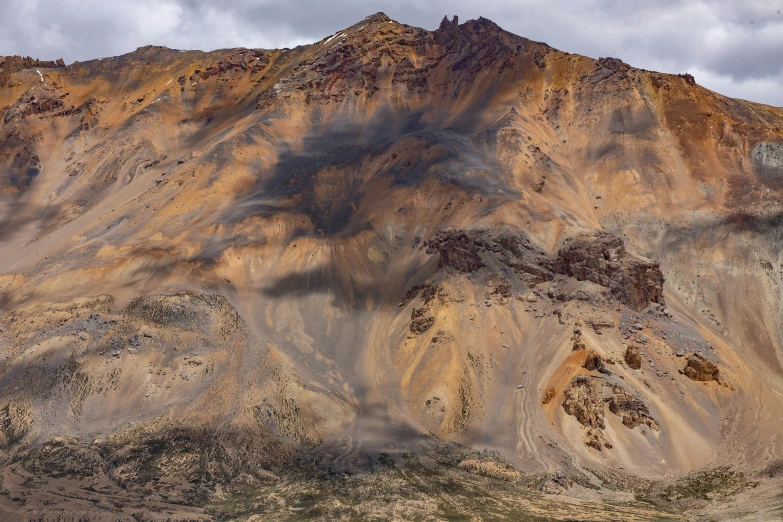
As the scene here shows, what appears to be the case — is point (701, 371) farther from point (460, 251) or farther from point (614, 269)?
point (460, 251)

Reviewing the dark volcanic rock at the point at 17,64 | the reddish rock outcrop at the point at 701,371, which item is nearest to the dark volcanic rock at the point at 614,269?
the reddish rock outcrop at the point at 701,371

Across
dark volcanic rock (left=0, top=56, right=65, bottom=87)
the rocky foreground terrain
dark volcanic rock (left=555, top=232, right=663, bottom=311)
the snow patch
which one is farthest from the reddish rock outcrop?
dark volcanic rock (left=0, top=56, right=65, bottom=87)

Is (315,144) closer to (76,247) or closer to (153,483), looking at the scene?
(76,247)

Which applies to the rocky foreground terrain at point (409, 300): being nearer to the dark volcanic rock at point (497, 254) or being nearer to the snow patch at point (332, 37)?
the dark volcanic rock at point (497, 254)

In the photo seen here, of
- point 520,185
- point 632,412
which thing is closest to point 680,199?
point 520,185

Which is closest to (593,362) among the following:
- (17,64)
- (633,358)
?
(633,358)

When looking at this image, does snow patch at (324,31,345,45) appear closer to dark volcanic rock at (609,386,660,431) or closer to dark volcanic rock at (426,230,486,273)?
dark volcanic rock at (426,230,486,273)

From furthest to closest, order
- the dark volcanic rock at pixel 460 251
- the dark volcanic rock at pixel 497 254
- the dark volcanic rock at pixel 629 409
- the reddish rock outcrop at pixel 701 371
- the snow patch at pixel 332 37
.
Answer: the snow patch at pixel 332 37, the dark volcanic rock at pixel 460 251, the dark volcanic rock at pixel 497 254, the reddish rock outcrop at pixel 701 371, the dark volcanic rock at pixel 629 409
